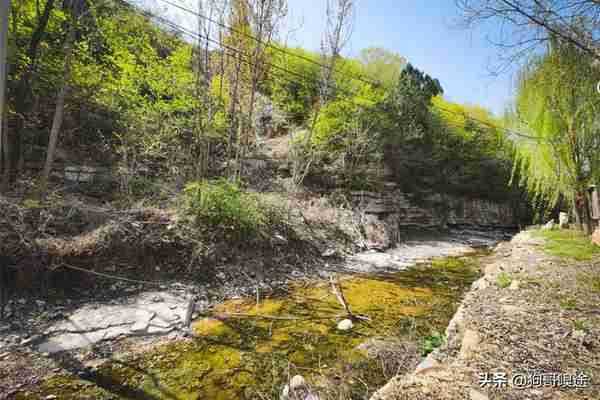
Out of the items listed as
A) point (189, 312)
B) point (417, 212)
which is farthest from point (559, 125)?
point (189, 312)

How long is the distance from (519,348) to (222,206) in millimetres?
4199

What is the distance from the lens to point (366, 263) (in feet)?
19.4

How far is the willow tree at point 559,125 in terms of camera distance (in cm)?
421

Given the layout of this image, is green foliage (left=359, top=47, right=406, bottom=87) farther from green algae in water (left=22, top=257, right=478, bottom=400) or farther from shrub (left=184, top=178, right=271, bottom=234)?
green algae in water (left=22, top=257, right=478, bottom=400)

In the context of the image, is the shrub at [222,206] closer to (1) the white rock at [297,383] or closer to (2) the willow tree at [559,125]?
(1) the white rock at [297,383]

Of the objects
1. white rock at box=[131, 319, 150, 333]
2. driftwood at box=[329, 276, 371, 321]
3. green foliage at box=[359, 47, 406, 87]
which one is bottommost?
driftwood at box=[329, 276, 371, 321]

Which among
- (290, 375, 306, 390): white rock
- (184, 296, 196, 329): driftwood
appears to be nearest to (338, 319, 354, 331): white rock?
(290, 375, 306, 390): white rock

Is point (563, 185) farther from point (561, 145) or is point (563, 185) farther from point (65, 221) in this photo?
point (65, 221)

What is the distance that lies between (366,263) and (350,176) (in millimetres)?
4505

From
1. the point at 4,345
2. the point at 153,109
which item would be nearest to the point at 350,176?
the point at 153,109

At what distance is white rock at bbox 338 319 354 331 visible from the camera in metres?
2.91

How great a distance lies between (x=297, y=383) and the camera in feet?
6.27

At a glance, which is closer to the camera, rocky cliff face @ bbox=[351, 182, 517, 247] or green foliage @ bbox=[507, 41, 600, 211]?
green foliage @ bbox=[507, 41, 600, 211]

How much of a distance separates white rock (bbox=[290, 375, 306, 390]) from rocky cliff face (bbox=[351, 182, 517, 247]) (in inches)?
236
